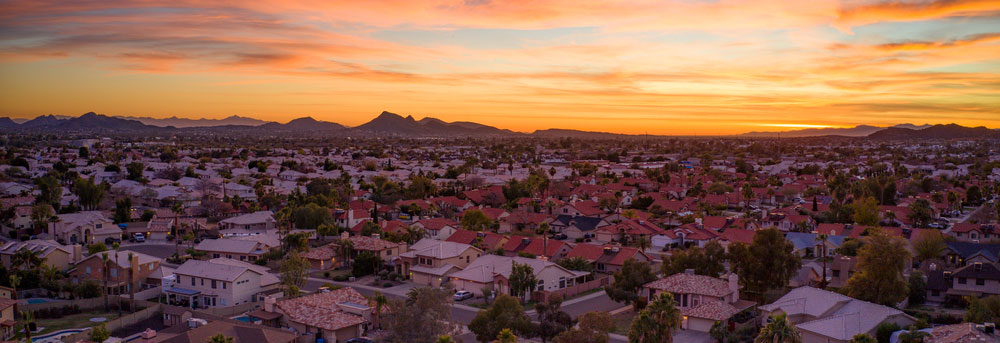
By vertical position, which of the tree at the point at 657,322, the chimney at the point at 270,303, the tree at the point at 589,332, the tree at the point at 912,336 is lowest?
the chimney at the point at 270,303

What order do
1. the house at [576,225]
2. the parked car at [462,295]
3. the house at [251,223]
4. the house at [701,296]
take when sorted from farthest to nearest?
the house at [576,225] < the house at [251,223] < the parked car at [462,295] < the house at [701,296]

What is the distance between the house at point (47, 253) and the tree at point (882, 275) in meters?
43.3

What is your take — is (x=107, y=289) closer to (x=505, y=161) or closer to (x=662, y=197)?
(x=662, y=197)

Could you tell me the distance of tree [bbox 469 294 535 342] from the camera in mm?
27984

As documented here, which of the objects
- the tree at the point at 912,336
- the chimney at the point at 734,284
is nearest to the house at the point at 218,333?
the chimney at the point at 734,284

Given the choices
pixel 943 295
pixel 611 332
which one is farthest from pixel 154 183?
pixel 943 295

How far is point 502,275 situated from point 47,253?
26832 mm

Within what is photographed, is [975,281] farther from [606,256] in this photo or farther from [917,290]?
[606,256]

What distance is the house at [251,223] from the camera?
2286 inches

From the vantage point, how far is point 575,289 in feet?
127

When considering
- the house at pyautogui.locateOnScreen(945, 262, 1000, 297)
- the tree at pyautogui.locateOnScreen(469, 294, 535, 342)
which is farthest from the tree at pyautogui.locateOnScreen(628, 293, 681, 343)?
the house at pyautogui.locateOnScreen(945, 262, 1000, 297)

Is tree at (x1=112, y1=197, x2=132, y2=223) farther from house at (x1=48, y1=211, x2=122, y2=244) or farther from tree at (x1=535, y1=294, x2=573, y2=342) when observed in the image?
tree at (x1=535, y1=294, x2=573, y2=342)

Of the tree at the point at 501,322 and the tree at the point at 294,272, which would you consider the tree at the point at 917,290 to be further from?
the tree at the point at 294,272

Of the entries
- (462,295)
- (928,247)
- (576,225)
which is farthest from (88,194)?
(928,247)
